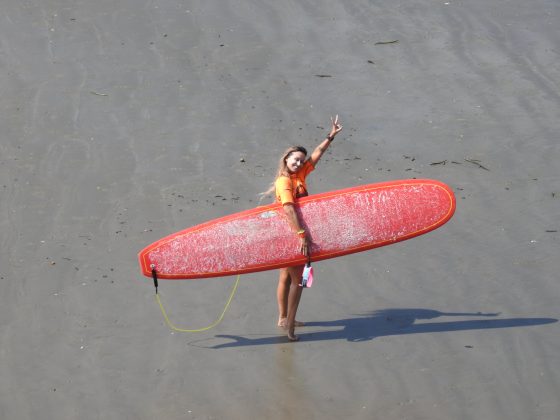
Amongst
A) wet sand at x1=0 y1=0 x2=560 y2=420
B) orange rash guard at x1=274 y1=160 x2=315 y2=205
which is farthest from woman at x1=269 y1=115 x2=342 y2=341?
wet sand at x1=0 y1=0 x2=560 y2=420

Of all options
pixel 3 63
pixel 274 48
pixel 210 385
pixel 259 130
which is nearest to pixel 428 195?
pixel 210 385

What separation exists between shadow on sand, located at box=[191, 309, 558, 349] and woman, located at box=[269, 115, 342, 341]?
21cm

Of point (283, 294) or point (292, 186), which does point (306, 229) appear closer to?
point (292, 186)

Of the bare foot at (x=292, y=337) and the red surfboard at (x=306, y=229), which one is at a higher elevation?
the red surfboard at (x=306, y=229)

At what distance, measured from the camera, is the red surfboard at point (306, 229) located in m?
8.12


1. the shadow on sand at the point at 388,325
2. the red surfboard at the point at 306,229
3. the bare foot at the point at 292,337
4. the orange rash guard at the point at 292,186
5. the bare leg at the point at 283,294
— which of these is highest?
the orange rash guard at the point at 292,186

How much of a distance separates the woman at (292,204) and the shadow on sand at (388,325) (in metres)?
0.21

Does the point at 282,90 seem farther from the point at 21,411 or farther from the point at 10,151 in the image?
the point at 21,411

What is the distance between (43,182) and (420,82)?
4503 mm

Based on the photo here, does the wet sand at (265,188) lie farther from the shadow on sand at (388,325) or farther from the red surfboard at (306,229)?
the red surfboard at (306,229)

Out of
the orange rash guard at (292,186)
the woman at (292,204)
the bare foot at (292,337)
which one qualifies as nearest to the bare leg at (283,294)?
the woman at (292,204)

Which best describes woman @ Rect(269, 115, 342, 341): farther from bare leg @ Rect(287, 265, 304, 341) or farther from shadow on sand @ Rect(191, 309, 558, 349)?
shadow on sand @ Rect(191, 309, 558, 349)

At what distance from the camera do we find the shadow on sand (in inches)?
324

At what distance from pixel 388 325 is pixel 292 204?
1.32 metres
